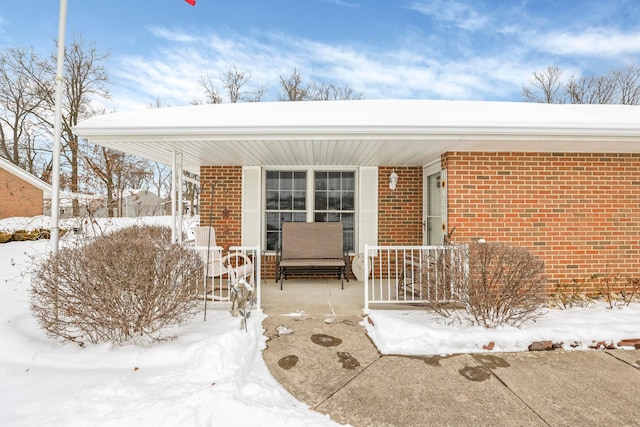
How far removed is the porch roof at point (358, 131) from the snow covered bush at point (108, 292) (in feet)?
5.54

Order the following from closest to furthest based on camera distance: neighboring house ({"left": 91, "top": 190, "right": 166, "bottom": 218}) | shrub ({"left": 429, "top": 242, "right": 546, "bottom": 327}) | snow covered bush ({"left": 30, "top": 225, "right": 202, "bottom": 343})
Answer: snow covered bush ({"left": 30, "top": 225, "right": 202, "bottom": 343})
shrub ({"left": 429, "top": 242, "right": 546, "bottom": 327})
neighboring house ({"left": 91, "top": 190, "right": 166, "bottom": 218})

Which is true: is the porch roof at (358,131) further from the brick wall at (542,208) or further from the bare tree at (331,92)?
the bare tree at (331,92)

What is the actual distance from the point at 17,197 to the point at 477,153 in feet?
70.9

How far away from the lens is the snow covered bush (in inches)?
117

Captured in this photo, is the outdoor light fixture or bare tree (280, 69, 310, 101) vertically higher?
bare tree (280, 69, 310, 101)

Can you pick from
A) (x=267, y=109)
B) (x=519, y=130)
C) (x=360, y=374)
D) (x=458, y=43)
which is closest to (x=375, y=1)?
(x=458, y=43)

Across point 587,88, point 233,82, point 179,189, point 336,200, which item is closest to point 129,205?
point 179,189

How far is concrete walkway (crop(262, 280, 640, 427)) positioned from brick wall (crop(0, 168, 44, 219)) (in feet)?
65.8

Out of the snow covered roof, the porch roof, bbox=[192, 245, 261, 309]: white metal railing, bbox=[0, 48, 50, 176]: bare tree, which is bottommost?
bbox=[192, 245, 261, 309]: white metal railing

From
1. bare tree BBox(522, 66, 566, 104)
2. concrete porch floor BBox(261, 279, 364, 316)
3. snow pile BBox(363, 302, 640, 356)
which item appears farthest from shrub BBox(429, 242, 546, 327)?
bare tree BBox(522, 66, 566, 104)

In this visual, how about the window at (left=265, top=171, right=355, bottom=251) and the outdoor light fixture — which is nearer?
the outdoor light fixture

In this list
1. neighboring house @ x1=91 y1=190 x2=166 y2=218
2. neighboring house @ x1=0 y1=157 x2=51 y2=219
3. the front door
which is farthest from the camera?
neighboring house @ x1=0 y1=157 x2=51 y2=219

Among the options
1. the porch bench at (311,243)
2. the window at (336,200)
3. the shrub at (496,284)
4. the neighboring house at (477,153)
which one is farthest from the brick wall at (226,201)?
the shrub at (496,284)

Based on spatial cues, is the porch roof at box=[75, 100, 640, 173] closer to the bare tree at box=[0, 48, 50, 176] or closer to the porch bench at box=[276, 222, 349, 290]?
the porch bench at box=[276, 222, 349, 290]
